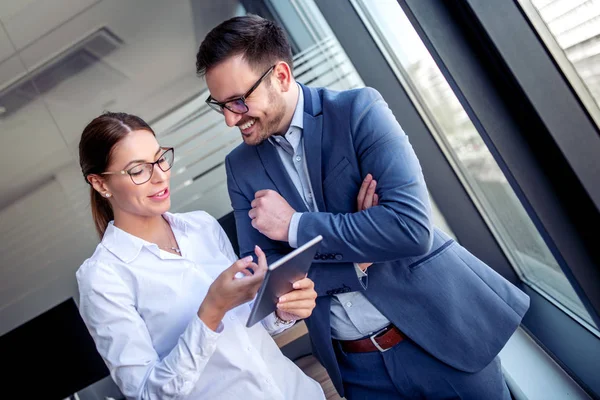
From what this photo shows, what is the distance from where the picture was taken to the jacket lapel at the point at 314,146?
1.38m

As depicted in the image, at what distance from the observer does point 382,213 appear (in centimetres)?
127

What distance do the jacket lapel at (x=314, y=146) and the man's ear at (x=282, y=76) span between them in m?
0.12

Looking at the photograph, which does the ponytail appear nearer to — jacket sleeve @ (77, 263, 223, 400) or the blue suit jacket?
jacket sleeve @ (77, 263, 223, 400)

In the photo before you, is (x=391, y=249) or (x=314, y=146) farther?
(x=314, y=146)

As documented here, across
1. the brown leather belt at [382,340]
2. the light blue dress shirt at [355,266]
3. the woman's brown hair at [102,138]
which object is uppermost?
the woman's brown hair at [102,138]

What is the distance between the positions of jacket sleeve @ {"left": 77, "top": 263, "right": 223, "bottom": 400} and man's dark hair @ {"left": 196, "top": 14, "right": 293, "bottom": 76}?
2.38 ft

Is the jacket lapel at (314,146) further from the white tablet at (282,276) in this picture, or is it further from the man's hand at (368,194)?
the white tablet at (282,276)

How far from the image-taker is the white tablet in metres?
0.98

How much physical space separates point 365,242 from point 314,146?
332 millimetres

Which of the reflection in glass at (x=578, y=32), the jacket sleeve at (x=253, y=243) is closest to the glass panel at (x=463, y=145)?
the reflection in glass at (x=578, y=32)

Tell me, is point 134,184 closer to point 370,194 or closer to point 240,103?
point 240,103

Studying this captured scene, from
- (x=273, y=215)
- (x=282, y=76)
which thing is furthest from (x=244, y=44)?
(x=273, y=215)

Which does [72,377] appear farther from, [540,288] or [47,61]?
[540,288]

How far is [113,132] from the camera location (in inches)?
59.7
